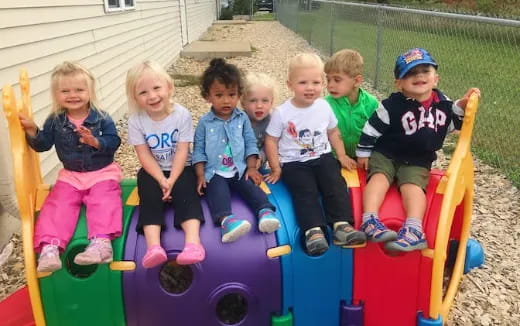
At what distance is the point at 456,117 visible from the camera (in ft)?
10.3

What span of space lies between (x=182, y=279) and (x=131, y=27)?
6840mm

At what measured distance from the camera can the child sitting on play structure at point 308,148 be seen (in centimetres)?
298

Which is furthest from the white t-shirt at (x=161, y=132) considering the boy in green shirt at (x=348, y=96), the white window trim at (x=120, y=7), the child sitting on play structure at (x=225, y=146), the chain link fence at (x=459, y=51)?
the white window trim at (x=120, y=7)

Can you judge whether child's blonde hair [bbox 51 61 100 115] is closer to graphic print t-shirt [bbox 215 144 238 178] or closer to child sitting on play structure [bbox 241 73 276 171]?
graphic print t-shirt [bbox 215 144 238 178]

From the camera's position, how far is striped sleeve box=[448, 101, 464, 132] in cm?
311

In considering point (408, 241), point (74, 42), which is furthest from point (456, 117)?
point (74, 42)

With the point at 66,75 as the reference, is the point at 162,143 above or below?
below

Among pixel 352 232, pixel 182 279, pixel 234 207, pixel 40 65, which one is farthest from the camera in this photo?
pixel 40 65

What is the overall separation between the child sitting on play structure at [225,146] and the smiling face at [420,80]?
1010mm

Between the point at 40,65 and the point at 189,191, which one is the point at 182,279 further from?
the point at 40,65

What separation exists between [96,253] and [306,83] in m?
1.60

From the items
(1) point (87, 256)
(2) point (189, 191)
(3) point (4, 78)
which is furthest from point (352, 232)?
(3) point (4, 78)

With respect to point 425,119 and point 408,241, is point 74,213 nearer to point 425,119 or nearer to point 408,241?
point 408,241

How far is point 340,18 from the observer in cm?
1392
